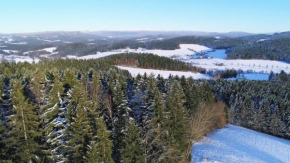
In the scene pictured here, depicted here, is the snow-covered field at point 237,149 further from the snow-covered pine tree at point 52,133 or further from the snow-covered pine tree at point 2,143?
the snow-covered pine tree at point 2,143

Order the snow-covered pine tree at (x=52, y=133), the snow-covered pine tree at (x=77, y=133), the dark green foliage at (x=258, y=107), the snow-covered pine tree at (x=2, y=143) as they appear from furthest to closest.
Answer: the dark green foliage at (x=258, y=107), the snow-covered pine tree at (x=52, y=133), the snow-covered pine tree at (x=77, y=133), the snow-covered pine tree at (x=2, y=143)

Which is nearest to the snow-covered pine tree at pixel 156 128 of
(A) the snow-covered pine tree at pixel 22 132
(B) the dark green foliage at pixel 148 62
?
(A) the snow-covered pine tree at pixel 22 132

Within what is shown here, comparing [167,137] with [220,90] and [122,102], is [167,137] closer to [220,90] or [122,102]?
[122,102]

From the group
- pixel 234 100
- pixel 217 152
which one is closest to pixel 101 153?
pixel 217 152

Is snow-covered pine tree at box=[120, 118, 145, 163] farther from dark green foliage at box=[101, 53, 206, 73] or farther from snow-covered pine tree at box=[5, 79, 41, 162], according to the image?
dark green foliage at box=[101, 53, 206, 73]

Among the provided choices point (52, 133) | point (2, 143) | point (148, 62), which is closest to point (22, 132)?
point (52, 133)
